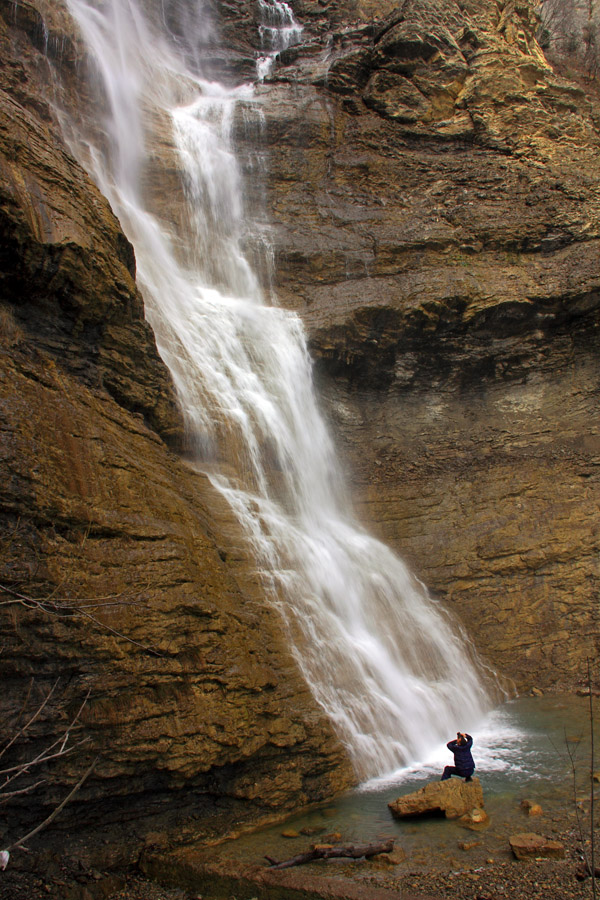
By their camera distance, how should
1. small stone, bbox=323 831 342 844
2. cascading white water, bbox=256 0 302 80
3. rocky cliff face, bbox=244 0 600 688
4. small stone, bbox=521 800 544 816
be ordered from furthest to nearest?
cascading white water, bbox=256 0 302 80, rocky cliff face, bbox=244 0 600 688, small stone, bbox=521 800 544 816, small stone, bbox=323 831 342 844

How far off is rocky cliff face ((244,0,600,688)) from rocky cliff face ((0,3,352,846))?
25.3ft

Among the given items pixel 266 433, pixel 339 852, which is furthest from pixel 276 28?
pixel 339 852

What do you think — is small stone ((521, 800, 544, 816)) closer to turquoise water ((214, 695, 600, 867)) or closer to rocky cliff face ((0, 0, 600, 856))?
turquoise water ((214, 695, 600, 867))

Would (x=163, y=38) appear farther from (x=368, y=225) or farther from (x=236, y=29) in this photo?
(x=368, y=225)

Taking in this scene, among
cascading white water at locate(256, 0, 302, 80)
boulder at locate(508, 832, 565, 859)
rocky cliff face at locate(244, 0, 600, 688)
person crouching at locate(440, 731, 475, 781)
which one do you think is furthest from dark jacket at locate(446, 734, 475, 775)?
cascading white water at locate(256, 0, 302, 80)

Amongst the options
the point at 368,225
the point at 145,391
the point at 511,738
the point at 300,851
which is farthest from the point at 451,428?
the point at 300,851

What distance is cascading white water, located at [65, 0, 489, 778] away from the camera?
385 inches

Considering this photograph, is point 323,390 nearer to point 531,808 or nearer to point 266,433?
point 266,433

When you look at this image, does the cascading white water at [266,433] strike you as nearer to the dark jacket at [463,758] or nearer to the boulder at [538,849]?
the dark jacket at [463,758]

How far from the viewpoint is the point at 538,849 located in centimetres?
598

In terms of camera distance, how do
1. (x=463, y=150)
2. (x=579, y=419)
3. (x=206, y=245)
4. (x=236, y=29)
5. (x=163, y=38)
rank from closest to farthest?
1. (x=579, y=419)
2. (x=206, y=245)
3. (x=463, y=150)
4. (x=163, y=38)
5. (x=236, y=29)

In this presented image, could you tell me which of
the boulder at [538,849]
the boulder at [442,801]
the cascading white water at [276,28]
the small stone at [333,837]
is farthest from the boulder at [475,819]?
the cascading white water at [276,28]

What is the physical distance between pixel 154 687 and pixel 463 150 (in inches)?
749

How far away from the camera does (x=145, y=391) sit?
10070mm
